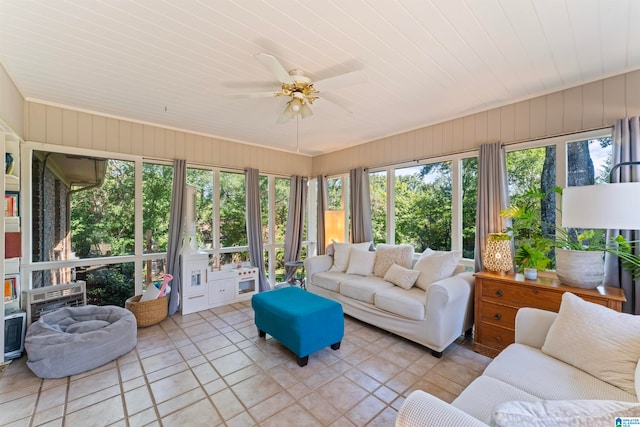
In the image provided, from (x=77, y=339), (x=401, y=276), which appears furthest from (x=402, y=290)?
(x=77, y=339)

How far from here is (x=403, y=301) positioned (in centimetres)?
272

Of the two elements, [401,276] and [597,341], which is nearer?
[597,341]

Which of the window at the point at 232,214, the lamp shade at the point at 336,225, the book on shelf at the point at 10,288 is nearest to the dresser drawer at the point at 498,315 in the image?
the lamp shade at the point at 336,225

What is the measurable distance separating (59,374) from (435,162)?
180 inches

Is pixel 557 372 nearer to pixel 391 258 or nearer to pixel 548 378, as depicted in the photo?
pixel 548 378

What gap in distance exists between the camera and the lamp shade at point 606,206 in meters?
1.62

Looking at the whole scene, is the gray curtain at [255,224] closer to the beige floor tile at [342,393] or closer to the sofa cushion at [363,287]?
the sofa cushion at [363,287]

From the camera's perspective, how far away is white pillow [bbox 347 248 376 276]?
3.69m

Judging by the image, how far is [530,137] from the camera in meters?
2.81

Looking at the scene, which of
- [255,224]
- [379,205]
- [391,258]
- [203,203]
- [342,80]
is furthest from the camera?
[255,224]

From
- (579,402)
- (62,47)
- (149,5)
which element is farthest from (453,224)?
(62,47)

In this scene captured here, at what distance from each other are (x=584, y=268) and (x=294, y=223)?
400 centimetres

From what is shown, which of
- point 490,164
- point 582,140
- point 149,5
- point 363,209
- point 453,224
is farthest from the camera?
point 363,209

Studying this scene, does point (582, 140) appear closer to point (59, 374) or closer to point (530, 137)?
point (530, 137)
